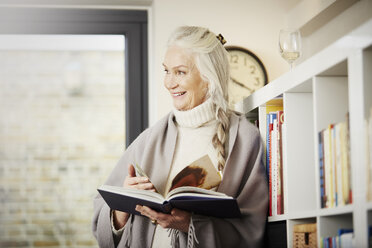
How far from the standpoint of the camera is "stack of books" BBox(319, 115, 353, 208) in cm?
137

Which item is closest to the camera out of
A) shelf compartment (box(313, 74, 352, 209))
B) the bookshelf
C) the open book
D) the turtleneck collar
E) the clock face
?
the bookshelf

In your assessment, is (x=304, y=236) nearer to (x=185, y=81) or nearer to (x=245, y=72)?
(x=185, y=81)

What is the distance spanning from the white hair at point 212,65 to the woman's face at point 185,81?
18 millimetres

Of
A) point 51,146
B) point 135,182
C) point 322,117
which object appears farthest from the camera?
point 51,146

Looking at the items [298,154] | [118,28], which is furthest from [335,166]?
[118,28]

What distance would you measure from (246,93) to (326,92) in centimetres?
132

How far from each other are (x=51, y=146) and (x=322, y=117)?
10.7 ft

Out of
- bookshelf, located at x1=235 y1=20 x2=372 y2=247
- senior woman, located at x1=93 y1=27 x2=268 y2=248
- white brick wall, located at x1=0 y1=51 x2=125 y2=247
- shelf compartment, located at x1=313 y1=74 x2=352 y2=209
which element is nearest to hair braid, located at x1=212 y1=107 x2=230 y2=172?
senior woman, located at x1=93 y1=27 x2=268 y2=248

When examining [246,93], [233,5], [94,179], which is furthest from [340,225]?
[94,179]

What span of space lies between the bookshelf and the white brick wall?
2485 millimetres

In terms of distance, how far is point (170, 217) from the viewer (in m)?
1.70

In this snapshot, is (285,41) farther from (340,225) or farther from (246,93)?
(246,93)

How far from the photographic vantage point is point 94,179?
440cm

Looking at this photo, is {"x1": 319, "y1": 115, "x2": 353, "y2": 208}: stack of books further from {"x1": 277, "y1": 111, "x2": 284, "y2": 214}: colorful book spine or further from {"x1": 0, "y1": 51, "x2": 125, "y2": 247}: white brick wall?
{"x1": 0, "y1": 51, "x2": 125, "y2": 247}: white brick wall
